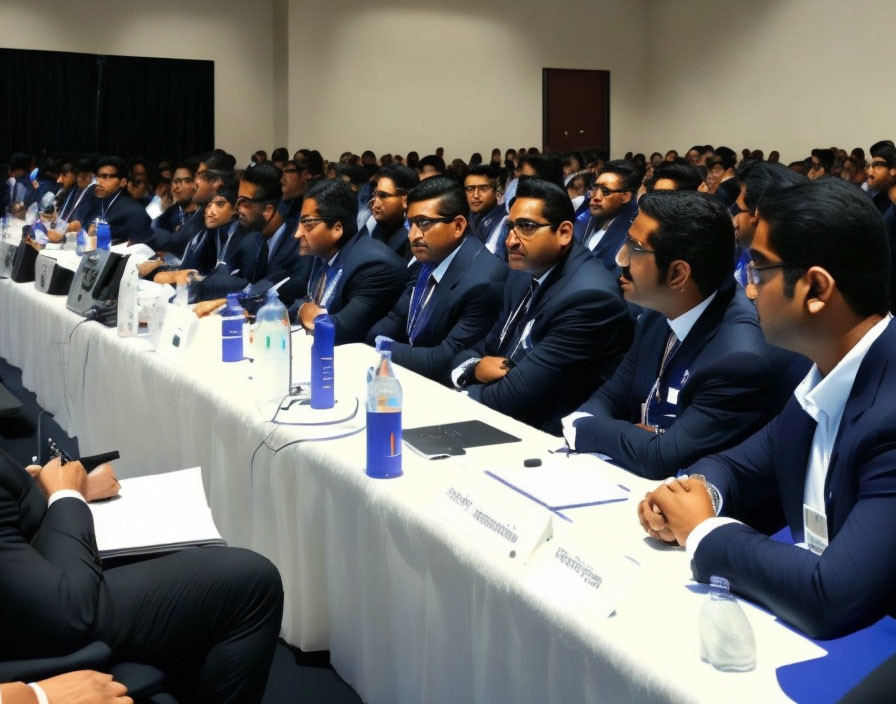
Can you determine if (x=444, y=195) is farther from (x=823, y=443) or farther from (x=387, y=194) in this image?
(x=823, y=443)

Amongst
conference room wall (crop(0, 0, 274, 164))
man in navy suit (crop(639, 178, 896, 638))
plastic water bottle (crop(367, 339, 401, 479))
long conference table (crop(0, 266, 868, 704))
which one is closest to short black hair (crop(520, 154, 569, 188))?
long conference table (crop(0, 266, 868, 704))

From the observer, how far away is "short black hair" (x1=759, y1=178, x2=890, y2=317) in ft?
4.92

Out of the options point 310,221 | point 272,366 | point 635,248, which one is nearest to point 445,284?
point 310,221

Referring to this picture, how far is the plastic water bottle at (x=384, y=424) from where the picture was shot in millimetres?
1999

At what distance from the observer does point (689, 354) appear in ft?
7.68

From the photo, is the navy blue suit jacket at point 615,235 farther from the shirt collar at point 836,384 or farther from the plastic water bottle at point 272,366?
the shirt collar at point 836,384

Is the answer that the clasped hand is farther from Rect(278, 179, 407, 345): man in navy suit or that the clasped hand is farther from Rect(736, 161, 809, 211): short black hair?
Rect(278, 179, 407, 345): man in navy suit

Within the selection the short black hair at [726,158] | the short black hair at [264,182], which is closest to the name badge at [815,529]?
the short black hair at [264,182]

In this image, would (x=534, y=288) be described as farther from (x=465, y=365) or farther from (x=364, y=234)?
→ (x=364, y=234)

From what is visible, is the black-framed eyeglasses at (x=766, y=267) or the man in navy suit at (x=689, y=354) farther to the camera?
the man in navy suit at (x=689, y=354)

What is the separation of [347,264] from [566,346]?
141 cm

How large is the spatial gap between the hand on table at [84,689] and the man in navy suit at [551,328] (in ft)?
5.32

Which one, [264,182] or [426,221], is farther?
[264,182]

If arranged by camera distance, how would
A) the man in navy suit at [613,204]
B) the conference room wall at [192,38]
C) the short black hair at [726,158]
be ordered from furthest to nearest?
the conference room wall at [192,38] → the short black hair at [726,158] → the man in navy suit at [613,204]
